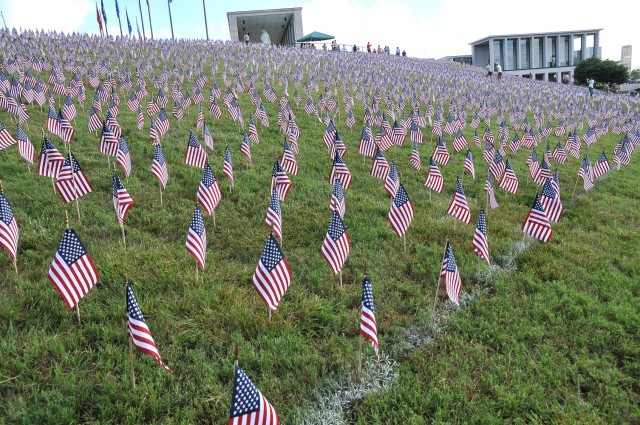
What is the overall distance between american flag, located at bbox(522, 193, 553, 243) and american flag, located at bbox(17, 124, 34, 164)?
9.79m

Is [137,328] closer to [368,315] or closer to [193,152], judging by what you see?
[368,315]

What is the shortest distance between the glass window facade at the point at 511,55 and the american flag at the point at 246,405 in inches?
3523

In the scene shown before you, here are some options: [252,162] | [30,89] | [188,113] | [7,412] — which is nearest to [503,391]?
[7,412]

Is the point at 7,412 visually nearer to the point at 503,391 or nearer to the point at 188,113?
the point at 503,391

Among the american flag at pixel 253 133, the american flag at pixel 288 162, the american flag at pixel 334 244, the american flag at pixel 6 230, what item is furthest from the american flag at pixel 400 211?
the american flag at pixel 253 133

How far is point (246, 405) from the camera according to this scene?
10.4 ft

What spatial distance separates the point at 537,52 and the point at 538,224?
287 ft

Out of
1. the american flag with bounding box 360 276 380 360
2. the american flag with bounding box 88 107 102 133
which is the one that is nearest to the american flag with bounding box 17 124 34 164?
the american flag with bounding box 88 107 102 133

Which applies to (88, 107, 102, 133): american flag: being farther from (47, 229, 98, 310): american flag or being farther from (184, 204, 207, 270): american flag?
(47, 229, 98, 310): american flag

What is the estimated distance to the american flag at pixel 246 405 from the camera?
3.11 metres

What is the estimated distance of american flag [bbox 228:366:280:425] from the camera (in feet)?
10.2

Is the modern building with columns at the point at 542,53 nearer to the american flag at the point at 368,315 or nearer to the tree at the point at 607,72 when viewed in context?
the tree at the point at 607,72

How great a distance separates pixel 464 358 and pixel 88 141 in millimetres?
11371

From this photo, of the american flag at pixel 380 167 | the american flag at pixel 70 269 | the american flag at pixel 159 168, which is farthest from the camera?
the american flag at pixel 380 167
